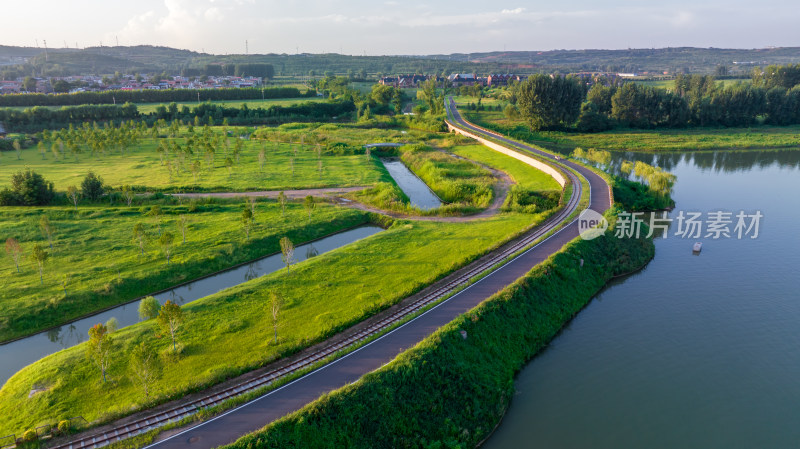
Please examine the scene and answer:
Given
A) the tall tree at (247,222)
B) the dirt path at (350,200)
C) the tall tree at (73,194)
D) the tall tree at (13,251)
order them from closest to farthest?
the tall tree at (13,251) < the tall tree at (247,222) < the dirt path at (350,200) < the tall tree at (73,194)

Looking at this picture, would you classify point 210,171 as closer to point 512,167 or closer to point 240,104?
point 512,167

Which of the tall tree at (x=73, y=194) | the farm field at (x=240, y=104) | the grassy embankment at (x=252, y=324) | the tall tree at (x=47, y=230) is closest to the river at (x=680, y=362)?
the grassy embankment at (x=252, y=324)

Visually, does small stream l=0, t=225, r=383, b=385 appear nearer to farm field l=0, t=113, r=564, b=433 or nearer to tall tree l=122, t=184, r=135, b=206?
farm field l=0, t=113, r=564, b=433

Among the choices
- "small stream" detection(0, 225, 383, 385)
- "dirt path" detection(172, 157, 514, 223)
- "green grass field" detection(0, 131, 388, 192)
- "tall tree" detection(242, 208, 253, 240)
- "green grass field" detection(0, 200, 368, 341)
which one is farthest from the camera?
"green grass field" detection(0, 131, 388, 192)

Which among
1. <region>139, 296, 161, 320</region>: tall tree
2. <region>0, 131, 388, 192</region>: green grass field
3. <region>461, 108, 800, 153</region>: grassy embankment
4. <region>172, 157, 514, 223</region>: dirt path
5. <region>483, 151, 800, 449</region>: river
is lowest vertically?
<region>483, 151, 800, 449</region>: river

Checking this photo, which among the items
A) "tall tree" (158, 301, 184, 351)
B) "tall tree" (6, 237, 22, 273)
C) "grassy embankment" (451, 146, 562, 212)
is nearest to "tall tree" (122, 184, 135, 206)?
"tall tree" (6, 237, 22, 273)

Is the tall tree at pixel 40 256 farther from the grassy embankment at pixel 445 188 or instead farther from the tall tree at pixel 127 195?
the grassy embankment at pixel 445 188
